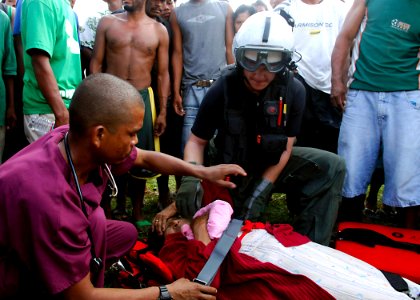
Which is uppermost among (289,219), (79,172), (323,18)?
(323,18)

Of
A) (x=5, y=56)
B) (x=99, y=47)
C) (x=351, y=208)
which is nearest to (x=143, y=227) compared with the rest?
(x=99, y=47)

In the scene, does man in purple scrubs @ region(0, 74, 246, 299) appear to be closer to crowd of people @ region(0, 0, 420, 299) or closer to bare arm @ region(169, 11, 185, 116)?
crowd of people @ region(0, 0, 420, 299)

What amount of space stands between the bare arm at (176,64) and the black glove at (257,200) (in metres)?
→ 1.51

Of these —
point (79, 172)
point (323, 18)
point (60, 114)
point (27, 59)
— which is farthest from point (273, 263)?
point (323, 18)

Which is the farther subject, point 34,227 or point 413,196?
point 413,196

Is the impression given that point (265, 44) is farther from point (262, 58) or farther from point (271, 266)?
point (271, 266)

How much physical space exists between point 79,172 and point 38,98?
1.69m

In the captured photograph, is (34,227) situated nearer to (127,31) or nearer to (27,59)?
(27,59)

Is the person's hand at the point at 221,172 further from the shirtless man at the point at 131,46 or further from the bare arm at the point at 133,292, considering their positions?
the shirtless man at the point at 131,46

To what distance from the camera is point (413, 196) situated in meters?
3.55

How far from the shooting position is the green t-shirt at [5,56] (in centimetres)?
388

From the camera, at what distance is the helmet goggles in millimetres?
3154

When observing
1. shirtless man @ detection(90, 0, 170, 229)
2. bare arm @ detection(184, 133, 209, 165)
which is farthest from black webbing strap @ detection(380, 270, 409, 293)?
shirtless man @ detection(90, 0, 170, 229)

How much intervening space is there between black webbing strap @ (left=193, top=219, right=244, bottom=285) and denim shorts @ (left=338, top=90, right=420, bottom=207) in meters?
1.45
